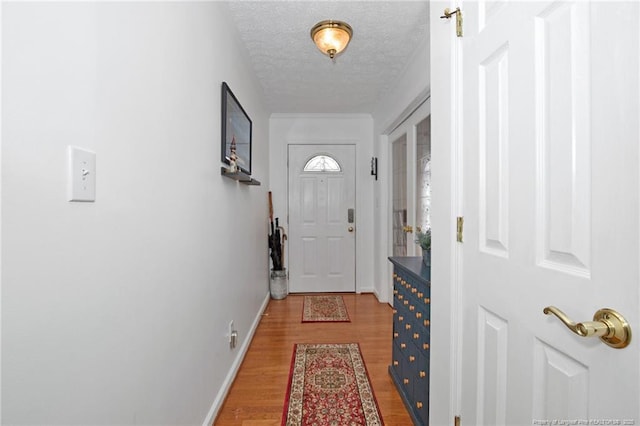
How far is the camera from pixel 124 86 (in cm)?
91

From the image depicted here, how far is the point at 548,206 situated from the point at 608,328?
29 cm

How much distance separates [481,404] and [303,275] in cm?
328

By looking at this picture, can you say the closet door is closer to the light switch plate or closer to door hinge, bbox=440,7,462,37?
door hinge, bbox=440,7,462,37

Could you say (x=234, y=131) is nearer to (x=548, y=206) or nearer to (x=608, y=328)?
(x=548, y=206)

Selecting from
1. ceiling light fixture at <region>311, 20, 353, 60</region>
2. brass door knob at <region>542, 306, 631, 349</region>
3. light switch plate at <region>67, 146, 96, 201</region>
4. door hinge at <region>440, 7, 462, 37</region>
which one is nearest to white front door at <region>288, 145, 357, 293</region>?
ceiling light fixture at <region>311, 20, 353, 60</region>

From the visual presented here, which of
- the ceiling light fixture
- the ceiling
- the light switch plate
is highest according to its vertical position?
the ceiling

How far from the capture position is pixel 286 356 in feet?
7.94

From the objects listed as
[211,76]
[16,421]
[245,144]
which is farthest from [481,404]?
[245,144]

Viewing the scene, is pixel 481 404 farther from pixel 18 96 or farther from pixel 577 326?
pixel 18 96

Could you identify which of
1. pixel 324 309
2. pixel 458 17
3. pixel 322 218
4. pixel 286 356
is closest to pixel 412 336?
pixel 286 356

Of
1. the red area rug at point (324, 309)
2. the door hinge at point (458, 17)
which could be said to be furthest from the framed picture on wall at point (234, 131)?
the red area rug at point (324, 309)

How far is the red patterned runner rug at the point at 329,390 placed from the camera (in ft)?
5.61

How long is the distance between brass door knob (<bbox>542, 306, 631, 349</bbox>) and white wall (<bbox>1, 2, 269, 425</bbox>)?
108 centimetres

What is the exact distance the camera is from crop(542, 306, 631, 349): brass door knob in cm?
60
